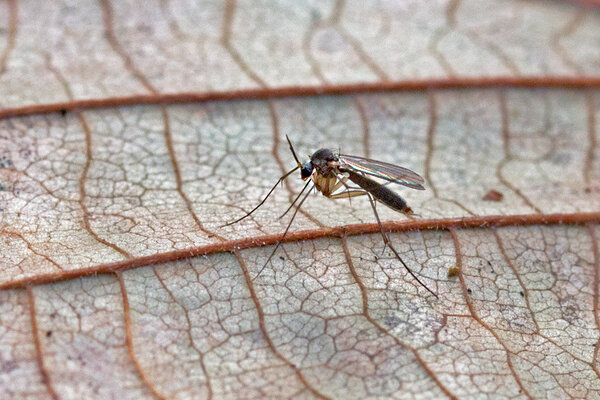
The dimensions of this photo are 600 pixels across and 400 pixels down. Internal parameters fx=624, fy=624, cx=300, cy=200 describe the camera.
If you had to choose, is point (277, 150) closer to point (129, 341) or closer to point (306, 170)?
point (306, 170)

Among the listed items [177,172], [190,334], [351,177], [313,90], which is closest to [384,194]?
[351,177]

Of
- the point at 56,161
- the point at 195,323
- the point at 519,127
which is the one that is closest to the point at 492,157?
the point at 519,127

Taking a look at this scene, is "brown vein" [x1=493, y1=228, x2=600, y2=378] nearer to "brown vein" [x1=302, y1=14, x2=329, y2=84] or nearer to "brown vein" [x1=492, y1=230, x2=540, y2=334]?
"brown vein" [x1=492, y1=230, x2=540, y2=334]

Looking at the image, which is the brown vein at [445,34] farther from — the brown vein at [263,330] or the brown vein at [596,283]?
the brown vein at [263,330]

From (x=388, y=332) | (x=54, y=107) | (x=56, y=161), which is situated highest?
(x=54, y=107)

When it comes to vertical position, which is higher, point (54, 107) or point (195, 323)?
point (54, 107)

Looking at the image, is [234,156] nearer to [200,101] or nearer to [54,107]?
[200,101]

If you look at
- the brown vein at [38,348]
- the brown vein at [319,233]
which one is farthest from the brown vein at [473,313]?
the brown vein at [38,348]
